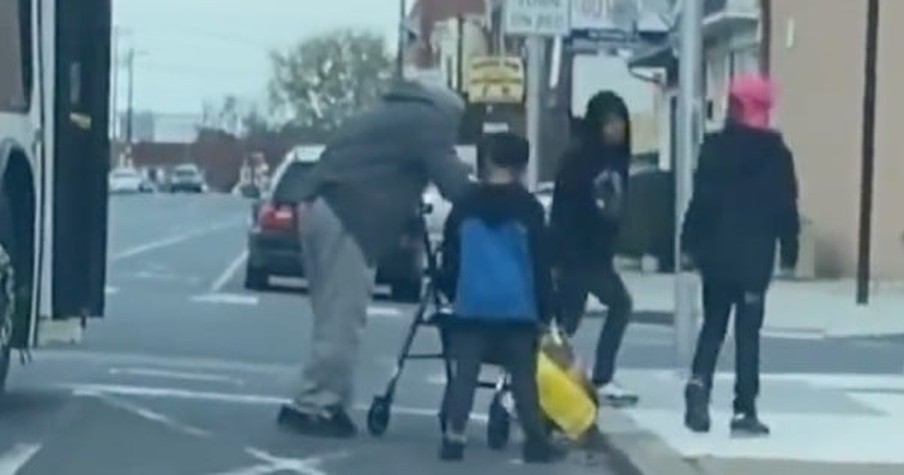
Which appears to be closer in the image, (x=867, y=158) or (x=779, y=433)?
(x=779, y=433)

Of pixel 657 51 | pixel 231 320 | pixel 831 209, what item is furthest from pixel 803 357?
pixel 657 51

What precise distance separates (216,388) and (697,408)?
154 inches

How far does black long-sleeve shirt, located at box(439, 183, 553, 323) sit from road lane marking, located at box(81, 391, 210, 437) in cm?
182

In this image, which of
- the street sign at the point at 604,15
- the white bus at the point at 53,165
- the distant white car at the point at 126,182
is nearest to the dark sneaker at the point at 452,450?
the white bus at the point at 53,165

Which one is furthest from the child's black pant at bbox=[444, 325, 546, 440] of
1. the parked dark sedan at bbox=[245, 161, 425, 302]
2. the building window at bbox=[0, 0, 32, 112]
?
the parked dark sedan at bbox=[245, 161, 425, 302]

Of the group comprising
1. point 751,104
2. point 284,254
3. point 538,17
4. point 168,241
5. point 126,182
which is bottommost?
point 126,182

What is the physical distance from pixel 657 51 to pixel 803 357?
22.4m

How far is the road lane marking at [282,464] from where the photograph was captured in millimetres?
13500

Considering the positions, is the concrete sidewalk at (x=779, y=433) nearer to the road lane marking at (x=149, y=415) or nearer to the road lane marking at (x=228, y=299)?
the road lane marking at (x=149, y=415)

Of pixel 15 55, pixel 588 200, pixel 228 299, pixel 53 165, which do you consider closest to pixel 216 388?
pixel 53 165

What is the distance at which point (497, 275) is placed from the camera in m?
14.1

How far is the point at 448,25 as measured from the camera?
320 feet

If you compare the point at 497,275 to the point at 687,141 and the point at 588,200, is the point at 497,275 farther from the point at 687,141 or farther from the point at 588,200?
the point at 687,141

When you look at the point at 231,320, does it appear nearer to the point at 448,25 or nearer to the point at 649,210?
the point at 649,210
